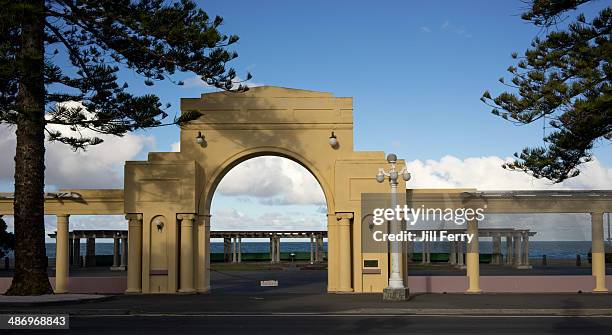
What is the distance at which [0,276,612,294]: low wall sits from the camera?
26.8 metres

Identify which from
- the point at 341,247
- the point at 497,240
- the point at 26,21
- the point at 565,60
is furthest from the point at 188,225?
the point at 497,240

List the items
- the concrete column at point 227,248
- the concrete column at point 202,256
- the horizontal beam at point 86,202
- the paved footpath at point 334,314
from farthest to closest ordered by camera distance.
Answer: the concrete column at point 227,248
the horizontal beam at point 86,202
the concrete column at point 202,256
the paved footpath at point 334,314

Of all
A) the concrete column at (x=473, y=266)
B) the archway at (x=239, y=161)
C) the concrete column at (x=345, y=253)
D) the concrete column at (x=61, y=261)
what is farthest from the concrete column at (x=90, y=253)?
the concrete column at (x=473, y=266)

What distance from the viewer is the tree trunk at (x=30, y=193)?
2298cm

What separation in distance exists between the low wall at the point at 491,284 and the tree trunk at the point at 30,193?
162 inches

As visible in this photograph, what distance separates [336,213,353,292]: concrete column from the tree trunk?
32.6 feet

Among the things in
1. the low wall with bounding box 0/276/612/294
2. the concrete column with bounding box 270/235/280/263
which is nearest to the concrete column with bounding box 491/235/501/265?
the concrete column with bounding box 270/235/280/263

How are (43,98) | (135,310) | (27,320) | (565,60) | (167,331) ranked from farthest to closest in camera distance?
(43,98) → (565,60) → (135,310) → (27,320) → (167,331)

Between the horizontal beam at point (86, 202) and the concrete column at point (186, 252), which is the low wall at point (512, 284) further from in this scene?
the horizontal beam at point (86, 202)

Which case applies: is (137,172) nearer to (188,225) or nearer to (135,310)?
(188,225)

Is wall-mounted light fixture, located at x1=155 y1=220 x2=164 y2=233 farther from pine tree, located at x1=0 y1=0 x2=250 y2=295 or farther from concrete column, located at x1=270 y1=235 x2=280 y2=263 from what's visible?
concrete column, located at x1=270 y1=235 x2=280 y2=263

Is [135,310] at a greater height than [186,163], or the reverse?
[186,163]

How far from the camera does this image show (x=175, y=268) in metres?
26.2

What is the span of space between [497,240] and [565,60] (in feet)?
143
